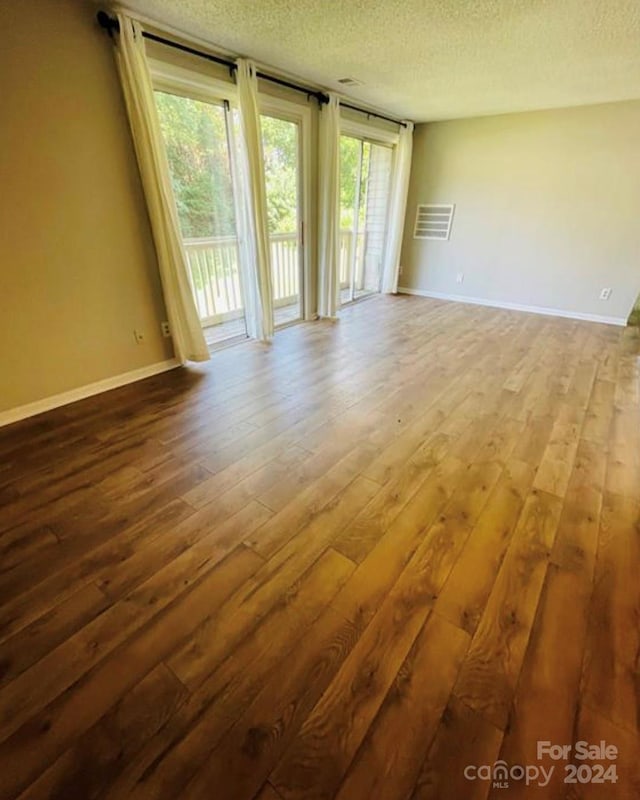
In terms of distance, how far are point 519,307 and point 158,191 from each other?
4627mm

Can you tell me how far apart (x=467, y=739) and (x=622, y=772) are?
0.38 meters

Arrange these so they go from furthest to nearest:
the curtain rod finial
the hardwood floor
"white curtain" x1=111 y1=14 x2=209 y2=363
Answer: "white curtain" x1=111 y1=14 x2=209 y2=363, the curtain rod finial, the hardwood floor

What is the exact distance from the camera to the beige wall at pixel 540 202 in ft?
13.4

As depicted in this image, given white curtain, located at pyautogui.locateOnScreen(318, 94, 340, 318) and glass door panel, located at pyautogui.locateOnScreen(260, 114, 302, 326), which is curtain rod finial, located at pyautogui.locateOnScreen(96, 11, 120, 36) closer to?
glass door panel, located at pyautogui.locateOnScreen(260, 114, 302, 326)

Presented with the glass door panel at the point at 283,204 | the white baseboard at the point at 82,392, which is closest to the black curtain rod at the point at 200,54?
the glass door panel at the point at 283,204

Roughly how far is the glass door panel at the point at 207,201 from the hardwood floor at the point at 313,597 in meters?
1.72

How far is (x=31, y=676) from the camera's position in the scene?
1.10 m

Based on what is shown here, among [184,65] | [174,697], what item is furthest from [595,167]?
[174,697]

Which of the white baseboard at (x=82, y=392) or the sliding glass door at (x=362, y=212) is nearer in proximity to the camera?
the white baseboard at (x=82, y=392)

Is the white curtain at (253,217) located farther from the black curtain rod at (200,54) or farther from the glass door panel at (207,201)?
the glass door panel at (207,201)

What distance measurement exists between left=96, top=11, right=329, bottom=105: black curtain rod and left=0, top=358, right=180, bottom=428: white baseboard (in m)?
2.11

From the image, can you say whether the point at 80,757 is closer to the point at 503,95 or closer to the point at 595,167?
the point at 503,95

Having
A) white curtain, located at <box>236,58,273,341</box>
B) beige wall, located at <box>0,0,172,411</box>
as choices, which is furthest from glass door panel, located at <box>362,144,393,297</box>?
beige wall, located at <box>0,0,172,411</box>

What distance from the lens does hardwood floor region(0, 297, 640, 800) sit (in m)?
0.95
